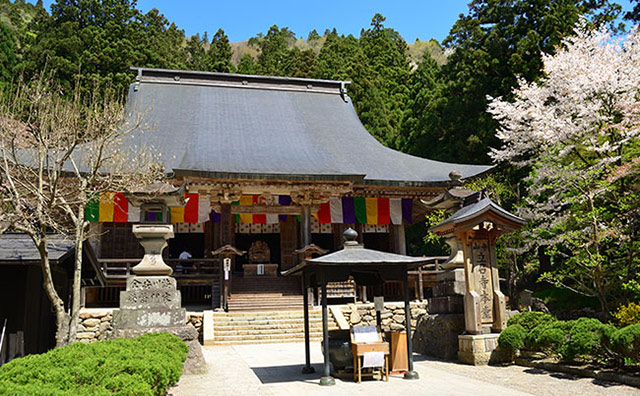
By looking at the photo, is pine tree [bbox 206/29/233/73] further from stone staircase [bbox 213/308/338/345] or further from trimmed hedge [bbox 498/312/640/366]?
trimmed hedge [bbox 498/312/640/366]

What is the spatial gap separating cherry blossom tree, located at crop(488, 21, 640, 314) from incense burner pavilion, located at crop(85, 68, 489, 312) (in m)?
4.93

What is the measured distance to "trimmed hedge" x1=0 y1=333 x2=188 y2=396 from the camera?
381 cm

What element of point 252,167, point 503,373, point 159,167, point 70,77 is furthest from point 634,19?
point 70,77

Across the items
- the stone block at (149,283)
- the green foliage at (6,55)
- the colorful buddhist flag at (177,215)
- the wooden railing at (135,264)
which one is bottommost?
the stone block at (149,283)

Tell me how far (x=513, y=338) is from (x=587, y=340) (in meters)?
1.55

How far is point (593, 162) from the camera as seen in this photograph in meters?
12.2

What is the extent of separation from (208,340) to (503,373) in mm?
7374

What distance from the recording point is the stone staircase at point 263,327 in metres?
13.1

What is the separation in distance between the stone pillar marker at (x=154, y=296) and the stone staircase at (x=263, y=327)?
13.3ft

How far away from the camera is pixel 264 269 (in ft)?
57.8

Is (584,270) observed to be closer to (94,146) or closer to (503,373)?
(503,373)

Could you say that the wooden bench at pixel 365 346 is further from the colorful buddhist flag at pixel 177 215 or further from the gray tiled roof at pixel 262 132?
the colorful buddhist flag at pixel 177 215

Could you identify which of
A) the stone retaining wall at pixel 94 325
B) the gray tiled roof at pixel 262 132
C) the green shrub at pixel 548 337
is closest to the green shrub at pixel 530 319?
the green shrub at pixel 548 337

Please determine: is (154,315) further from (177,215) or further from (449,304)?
(177,215)
